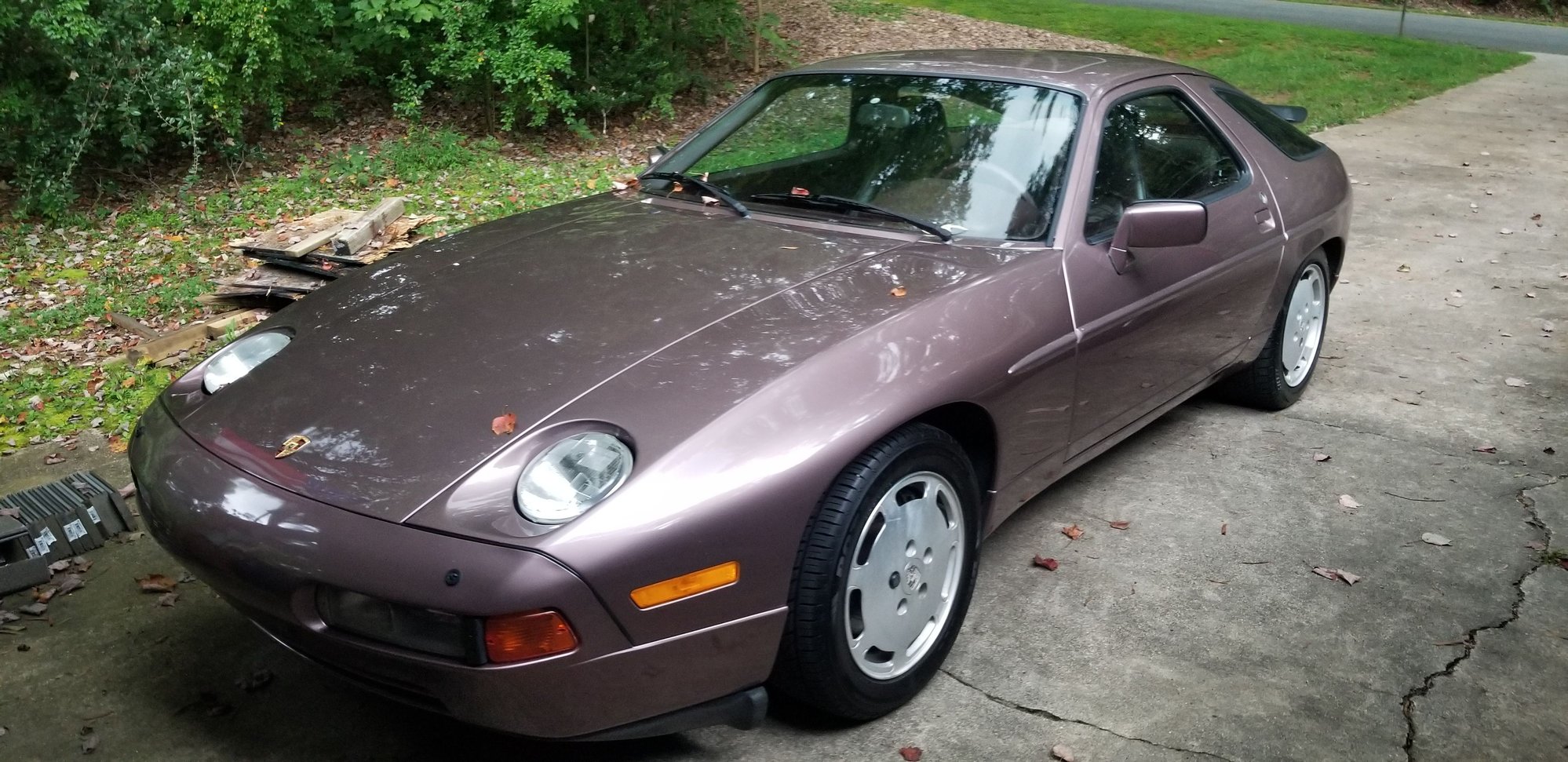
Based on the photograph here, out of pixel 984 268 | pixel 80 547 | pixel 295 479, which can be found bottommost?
pixel 80 547

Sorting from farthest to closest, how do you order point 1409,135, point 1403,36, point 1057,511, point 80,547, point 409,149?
point 1403,36 → point 1409,135 → point 409,149 → point 1057,511 → point 80,547

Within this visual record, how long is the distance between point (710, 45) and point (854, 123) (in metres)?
7.76

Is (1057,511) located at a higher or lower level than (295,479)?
lower

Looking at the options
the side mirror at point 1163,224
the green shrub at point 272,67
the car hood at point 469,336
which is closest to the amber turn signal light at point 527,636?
the car hood at point 469,336

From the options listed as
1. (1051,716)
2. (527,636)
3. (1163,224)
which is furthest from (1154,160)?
(527,636)

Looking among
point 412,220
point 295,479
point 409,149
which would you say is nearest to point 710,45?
point 409,149

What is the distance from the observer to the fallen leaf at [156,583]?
349cm

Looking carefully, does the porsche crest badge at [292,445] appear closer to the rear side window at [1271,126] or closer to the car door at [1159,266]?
the car door at [1159,266]

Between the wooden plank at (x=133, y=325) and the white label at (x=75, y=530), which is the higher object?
the wooden plank at (x=133, y=325)

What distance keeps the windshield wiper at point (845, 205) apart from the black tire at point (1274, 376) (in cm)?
168

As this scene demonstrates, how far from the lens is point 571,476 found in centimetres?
238

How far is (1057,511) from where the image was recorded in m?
3.96

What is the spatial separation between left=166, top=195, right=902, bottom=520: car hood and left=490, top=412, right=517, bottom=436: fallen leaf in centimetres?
1

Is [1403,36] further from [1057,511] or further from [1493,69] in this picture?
[1057,511]
